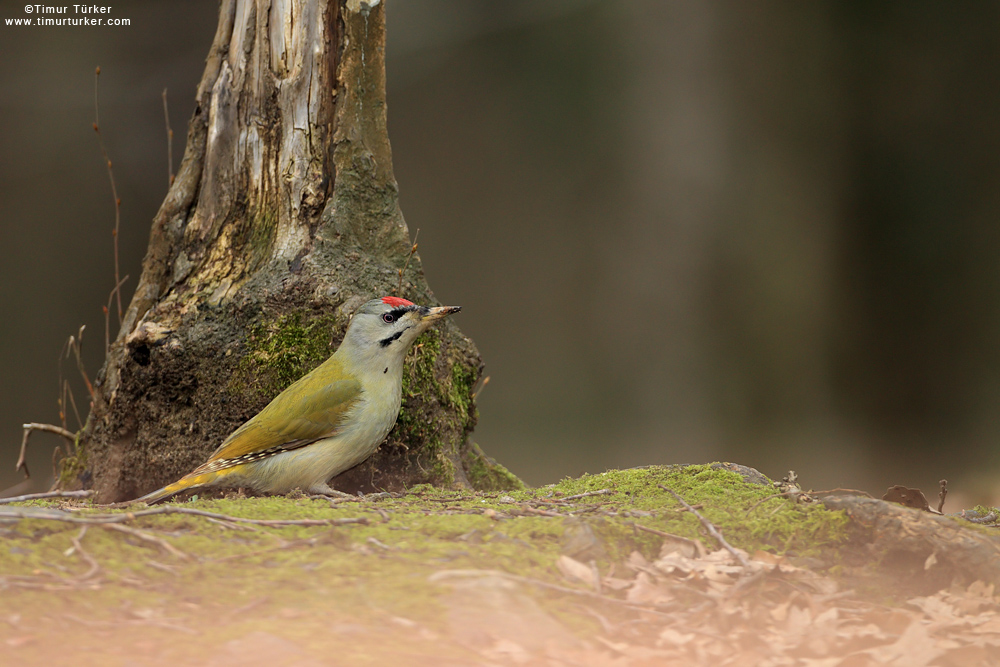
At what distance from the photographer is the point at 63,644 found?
6.13 ft

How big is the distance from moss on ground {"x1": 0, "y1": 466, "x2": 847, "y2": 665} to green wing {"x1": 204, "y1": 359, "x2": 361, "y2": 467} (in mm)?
933

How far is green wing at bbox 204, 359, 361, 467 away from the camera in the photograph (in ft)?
13.5

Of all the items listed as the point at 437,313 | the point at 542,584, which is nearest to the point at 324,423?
the point at 437,313

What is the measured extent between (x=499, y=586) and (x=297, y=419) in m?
2.17

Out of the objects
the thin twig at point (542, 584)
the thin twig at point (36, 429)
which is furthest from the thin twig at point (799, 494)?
the thin twig at point (36, 429)

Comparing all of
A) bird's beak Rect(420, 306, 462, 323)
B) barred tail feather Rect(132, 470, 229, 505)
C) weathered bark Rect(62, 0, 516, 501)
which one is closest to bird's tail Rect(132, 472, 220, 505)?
barred tail feather Rect(132, 470, 229, 505)

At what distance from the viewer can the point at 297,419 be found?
413 cm

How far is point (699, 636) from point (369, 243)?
10.6 feet

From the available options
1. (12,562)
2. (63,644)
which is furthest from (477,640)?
(12,562)

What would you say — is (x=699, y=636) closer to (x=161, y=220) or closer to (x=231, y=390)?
(x=231, y=390)

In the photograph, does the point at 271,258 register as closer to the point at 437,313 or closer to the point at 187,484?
the point at 437,313

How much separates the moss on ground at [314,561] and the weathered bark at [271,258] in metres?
1.43

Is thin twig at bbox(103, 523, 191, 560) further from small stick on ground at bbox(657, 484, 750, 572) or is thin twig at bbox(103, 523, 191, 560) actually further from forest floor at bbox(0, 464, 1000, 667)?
small stick on ground at bbox(657, 484, 750, 572)

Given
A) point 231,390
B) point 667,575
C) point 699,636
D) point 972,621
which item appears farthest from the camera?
point 231,390
